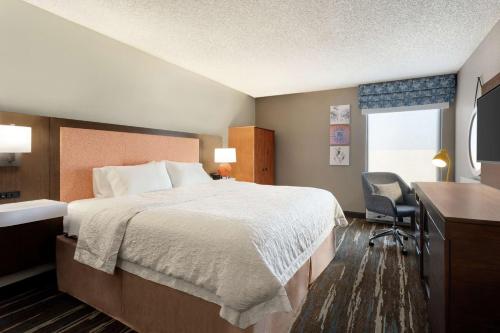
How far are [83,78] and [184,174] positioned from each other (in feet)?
4.90

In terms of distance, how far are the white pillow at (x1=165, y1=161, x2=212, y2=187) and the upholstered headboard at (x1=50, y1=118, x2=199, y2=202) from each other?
0.34m

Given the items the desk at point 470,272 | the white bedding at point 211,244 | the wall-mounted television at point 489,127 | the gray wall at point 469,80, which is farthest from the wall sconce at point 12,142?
the gray wall at point 469,80

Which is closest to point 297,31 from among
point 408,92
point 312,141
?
point 408,92

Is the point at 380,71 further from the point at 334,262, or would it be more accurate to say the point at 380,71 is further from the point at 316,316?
the point at 316,316

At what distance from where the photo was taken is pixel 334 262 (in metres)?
2.90

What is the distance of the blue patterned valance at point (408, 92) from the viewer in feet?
13.5

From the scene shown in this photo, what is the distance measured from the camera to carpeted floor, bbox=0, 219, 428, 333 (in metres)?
1.79

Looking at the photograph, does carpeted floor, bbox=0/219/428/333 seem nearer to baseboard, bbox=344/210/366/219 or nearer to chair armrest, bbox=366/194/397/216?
chair armrest, bbox=366/194/397/216

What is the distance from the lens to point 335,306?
6.73ft

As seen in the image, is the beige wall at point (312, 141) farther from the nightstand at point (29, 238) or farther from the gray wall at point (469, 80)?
the nightstand at point (29, 238)

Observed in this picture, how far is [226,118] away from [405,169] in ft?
11.0

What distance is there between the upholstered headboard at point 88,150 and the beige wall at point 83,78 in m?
0.16

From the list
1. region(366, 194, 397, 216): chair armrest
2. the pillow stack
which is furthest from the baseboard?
the pillow stack

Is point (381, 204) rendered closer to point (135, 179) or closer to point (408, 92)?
point (408, 92)
